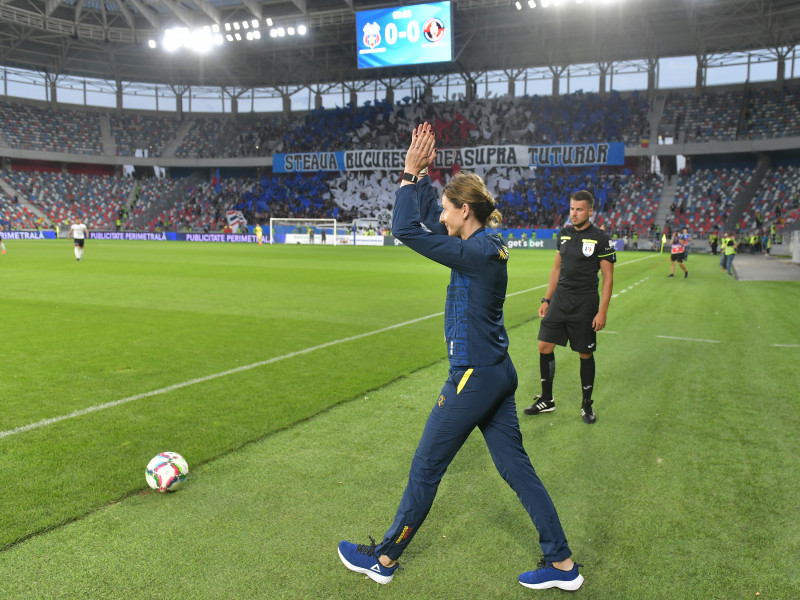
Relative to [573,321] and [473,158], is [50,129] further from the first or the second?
[573,321]

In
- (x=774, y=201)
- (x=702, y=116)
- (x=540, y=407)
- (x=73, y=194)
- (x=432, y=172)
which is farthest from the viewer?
(x=73, y=194)

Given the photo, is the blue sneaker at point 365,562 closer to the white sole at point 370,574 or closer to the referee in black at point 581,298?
the white sole at point 370,574

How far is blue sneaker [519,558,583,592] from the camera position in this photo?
3203 millimetres

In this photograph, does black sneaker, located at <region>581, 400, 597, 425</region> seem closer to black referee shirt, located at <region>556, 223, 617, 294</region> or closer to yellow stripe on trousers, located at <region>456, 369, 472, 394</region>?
black referee shirt, located at <region>556, 223, 617, 294</region>

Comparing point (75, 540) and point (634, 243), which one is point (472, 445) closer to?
point (75, 540)

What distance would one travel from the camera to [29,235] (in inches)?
2162

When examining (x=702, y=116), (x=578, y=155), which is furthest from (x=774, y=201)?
(x=578, y=155)

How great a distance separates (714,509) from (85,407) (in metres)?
5.76

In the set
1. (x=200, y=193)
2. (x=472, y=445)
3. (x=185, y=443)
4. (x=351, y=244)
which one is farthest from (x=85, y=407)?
(x=200, y=193)

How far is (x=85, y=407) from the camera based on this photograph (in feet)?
19.5

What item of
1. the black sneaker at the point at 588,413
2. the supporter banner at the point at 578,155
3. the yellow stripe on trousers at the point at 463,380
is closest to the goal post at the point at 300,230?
the supporter banner at the point at 578,155

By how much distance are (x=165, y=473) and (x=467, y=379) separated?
2.44 m

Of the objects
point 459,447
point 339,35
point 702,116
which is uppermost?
point 339,35

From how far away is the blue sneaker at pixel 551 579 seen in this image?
3.20 metres
